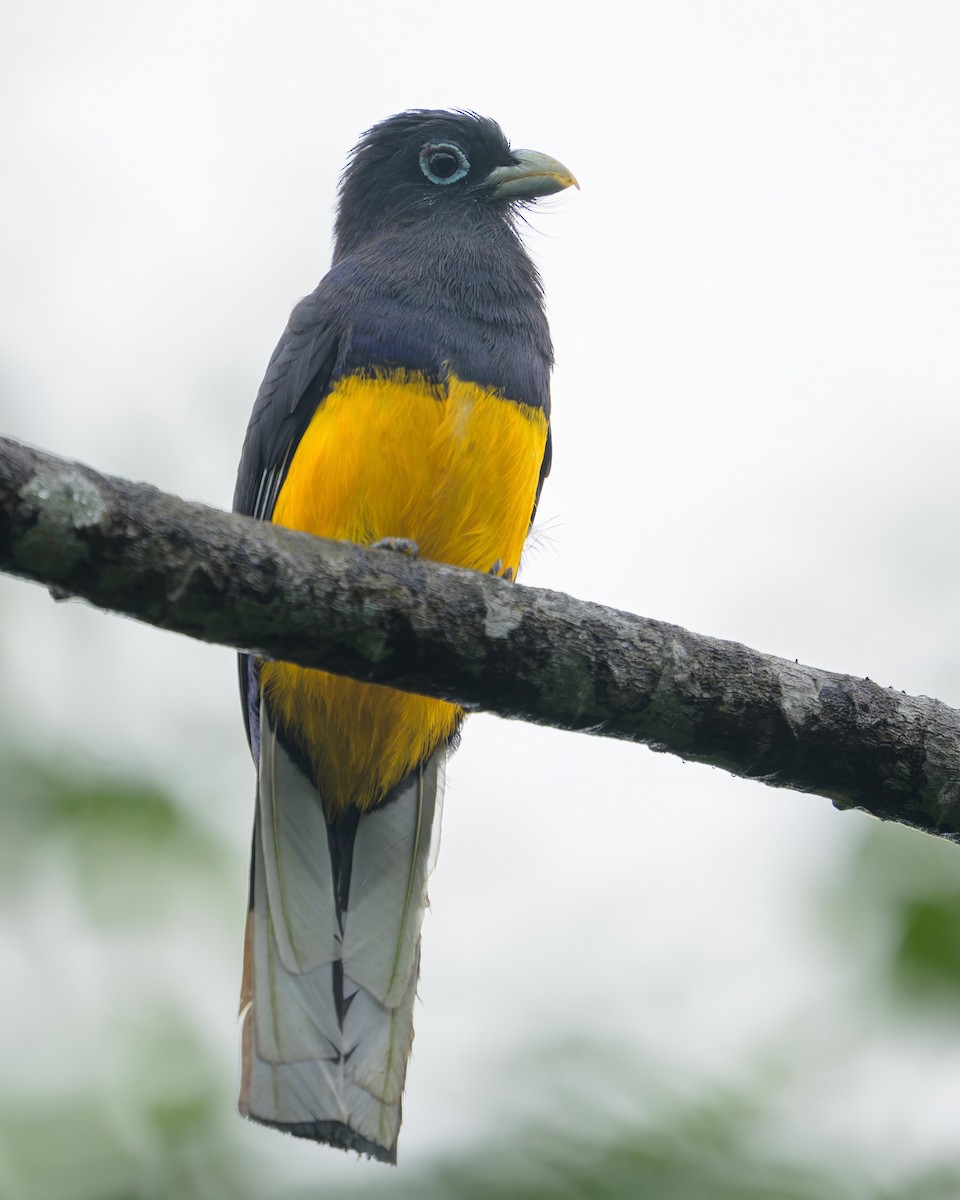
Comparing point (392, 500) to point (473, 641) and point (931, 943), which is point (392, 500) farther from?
point (931, 943)

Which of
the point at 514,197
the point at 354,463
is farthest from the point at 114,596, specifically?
the point at 514,197

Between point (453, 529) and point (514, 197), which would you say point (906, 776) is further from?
point (514, 197)

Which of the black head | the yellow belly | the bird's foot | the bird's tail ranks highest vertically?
the black head

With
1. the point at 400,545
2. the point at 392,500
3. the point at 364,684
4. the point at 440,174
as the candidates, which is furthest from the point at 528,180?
the point at 400,545

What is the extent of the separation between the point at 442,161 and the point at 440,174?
0.18ft

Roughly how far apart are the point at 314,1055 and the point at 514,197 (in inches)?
128

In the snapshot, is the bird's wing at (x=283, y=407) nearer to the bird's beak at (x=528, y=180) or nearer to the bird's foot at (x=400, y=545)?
the bird's beak at (x=528, y=180)

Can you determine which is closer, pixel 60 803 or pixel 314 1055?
pixel 314 1055

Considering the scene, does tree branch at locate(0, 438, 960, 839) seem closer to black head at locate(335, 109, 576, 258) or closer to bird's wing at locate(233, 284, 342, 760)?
bird's wing at locate(233, 284, 342, 760)

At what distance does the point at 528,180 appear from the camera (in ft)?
17.1

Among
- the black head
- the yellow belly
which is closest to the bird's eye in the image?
the black head

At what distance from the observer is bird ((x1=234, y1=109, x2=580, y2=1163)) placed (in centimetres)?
383

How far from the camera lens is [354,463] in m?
4.00

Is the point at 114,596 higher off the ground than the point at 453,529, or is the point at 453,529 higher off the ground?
the point at 453,529
